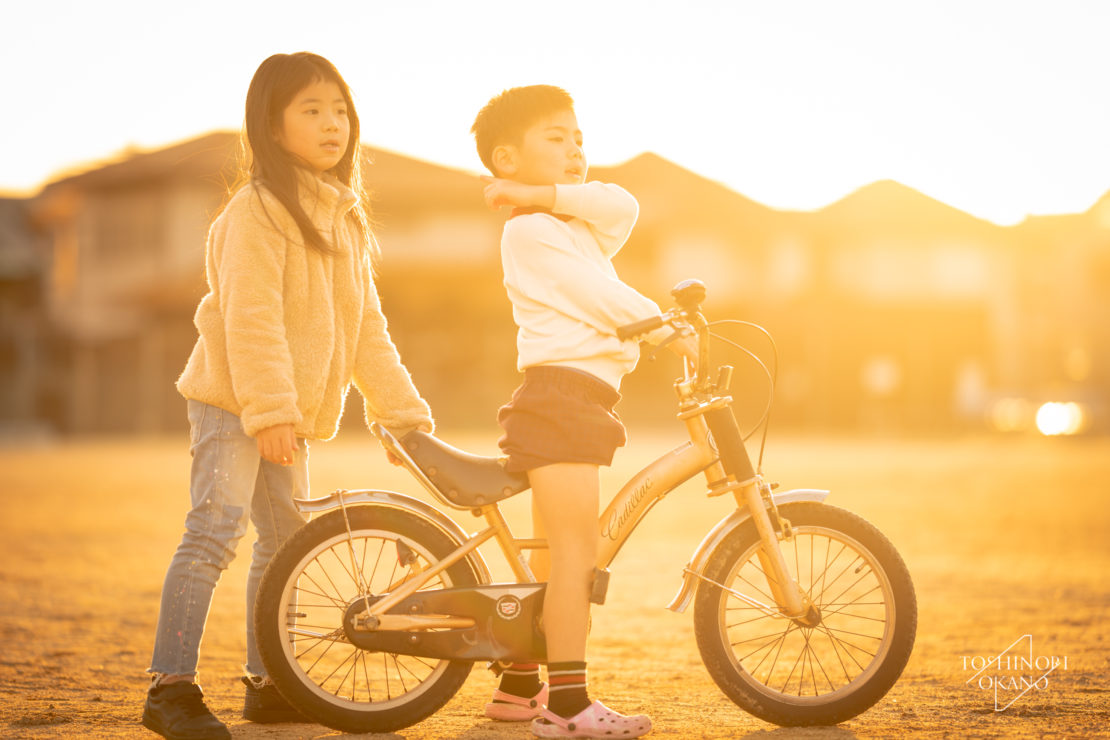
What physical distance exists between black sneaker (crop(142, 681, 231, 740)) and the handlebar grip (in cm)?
154

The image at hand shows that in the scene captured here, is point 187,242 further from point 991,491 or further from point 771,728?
point 771,728

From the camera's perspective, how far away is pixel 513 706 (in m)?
3.77

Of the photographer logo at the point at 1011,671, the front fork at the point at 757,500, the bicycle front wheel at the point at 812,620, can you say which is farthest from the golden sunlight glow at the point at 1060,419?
the front fork at the point at 757,500

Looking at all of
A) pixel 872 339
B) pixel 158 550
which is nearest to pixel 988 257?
pixel 872 339

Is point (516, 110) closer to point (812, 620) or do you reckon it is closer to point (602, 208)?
point (602, 208)

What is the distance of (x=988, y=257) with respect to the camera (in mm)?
40500

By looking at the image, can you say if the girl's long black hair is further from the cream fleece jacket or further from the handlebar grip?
the handlebar grip

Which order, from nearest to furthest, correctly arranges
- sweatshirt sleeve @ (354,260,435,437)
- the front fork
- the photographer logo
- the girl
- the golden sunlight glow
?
1. the girl
2. the front fork
3. sweatshirt sleeve @ (354,260,435,437)
4. the photographer logo
5. the golden sunlight glow

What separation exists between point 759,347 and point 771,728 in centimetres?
3049

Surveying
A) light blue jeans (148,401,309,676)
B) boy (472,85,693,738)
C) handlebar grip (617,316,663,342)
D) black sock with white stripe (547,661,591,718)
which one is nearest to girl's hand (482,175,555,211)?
boy (472,85,693,738)

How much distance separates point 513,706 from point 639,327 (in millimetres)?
1240

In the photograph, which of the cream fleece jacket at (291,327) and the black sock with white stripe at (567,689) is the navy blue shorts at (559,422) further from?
the black sock with white stripe at (567,689)

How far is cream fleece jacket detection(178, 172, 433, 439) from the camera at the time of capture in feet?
11.4

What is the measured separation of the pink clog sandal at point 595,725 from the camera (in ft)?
11.0
